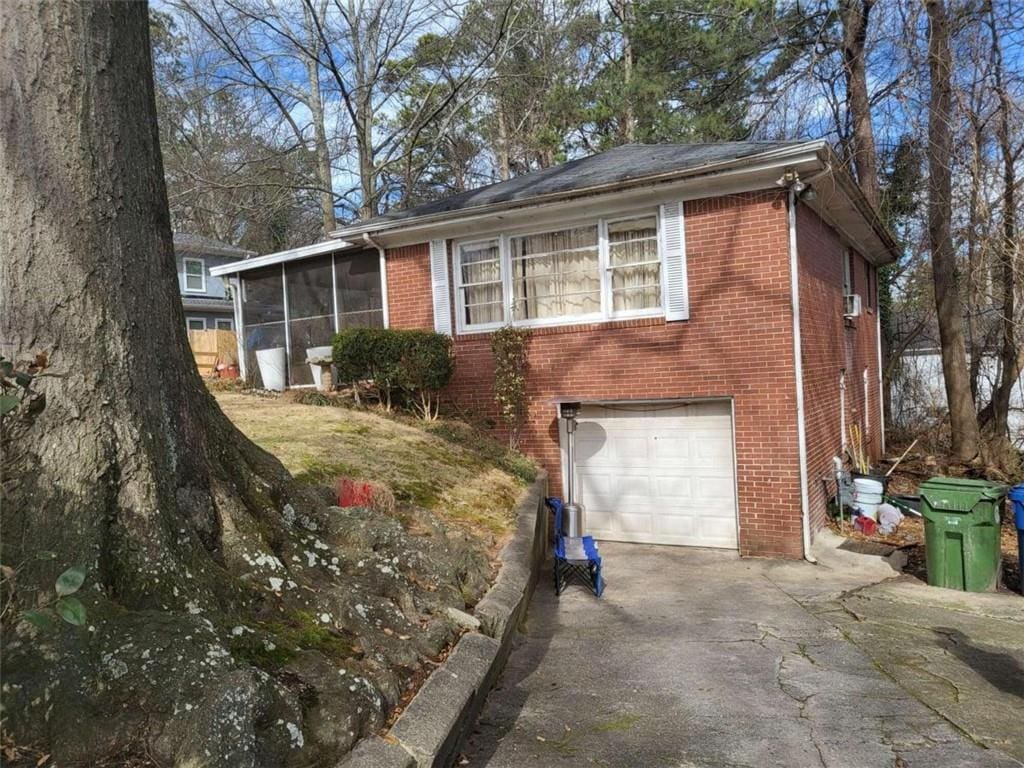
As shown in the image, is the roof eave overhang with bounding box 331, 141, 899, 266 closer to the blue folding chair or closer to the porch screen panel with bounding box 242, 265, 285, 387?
the porch screen panel with bounding box 242, 265, 285, 387

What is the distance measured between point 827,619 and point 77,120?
6.59 meters

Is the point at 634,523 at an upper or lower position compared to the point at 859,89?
lower

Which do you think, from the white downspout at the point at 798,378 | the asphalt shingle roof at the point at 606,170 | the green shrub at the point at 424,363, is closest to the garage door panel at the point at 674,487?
the white downspout at the point at 798,378

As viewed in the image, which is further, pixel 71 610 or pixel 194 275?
pixel 194 275

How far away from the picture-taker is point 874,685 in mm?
4621

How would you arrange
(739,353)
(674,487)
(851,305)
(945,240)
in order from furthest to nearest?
(945,240), (851,305), (674,487), (739,353)

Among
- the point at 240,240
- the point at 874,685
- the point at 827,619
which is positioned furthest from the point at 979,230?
the point at 240,240

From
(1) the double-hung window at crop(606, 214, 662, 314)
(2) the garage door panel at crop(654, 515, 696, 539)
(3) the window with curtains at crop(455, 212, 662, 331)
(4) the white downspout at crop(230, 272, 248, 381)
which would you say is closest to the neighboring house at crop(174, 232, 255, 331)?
(4) the white downspout at crop(230, 272, 248, 381)

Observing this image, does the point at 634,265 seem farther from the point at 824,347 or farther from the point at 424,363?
the point at 424,363

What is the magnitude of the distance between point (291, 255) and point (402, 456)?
6912mm

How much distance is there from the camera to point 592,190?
8.91 m

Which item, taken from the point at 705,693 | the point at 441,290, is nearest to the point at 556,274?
the point at 441,290

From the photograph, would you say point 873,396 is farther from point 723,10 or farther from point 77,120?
point 77,120

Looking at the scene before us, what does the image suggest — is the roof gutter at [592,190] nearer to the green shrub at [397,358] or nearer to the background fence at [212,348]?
the green shrub at [397,358]
